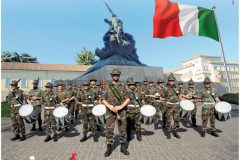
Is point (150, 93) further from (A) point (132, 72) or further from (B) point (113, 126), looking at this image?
(A) point (132, 72)

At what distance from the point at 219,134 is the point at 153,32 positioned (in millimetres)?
4690

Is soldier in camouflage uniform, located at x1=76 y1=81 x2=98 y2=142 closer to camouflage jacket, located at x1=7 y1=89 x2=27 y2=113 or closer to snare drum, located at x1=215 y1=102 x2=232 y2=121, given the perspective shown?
camouflage jacket, located at x1=7 y1=89 x2=27 y2=113

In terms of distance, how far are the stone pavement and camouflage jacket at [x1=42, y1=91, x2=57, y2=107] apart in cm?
130

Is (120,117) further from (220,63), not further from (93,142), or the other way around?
(220,63)

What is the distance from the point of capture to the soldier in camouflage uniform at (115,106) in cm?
666

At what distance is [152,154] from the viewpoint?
6391 millimetres

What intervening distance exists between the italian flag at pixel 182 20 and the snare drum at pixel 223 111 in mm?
2951

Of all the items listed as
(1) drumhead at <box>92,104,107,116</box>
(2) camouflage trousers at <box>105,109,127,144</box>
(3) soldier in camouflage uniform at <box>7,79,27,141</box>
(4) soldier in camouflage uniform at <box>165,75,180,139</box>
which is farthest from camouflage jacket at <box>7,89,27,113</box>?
(4) soldier in camouflage uniform at <box>165,75,180,139</box>

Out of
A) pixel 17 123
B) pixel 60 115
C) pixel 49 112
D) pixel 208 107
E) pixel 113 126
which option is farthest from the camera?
pixel 208 107

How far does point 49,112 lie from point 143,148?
3523 millimetres

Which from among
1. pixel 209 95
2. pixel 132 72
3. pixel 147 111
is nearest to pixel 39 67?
pixel 132 72

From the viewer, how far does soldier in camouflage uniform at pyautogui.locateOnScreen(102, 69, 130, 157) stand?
6656 millimetres

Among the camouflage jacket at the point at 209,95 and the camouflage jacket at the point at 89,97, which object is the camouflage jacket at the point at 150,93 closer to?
the camouflage jacket at the point at 209,95

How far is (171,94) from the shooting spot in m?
8.88
